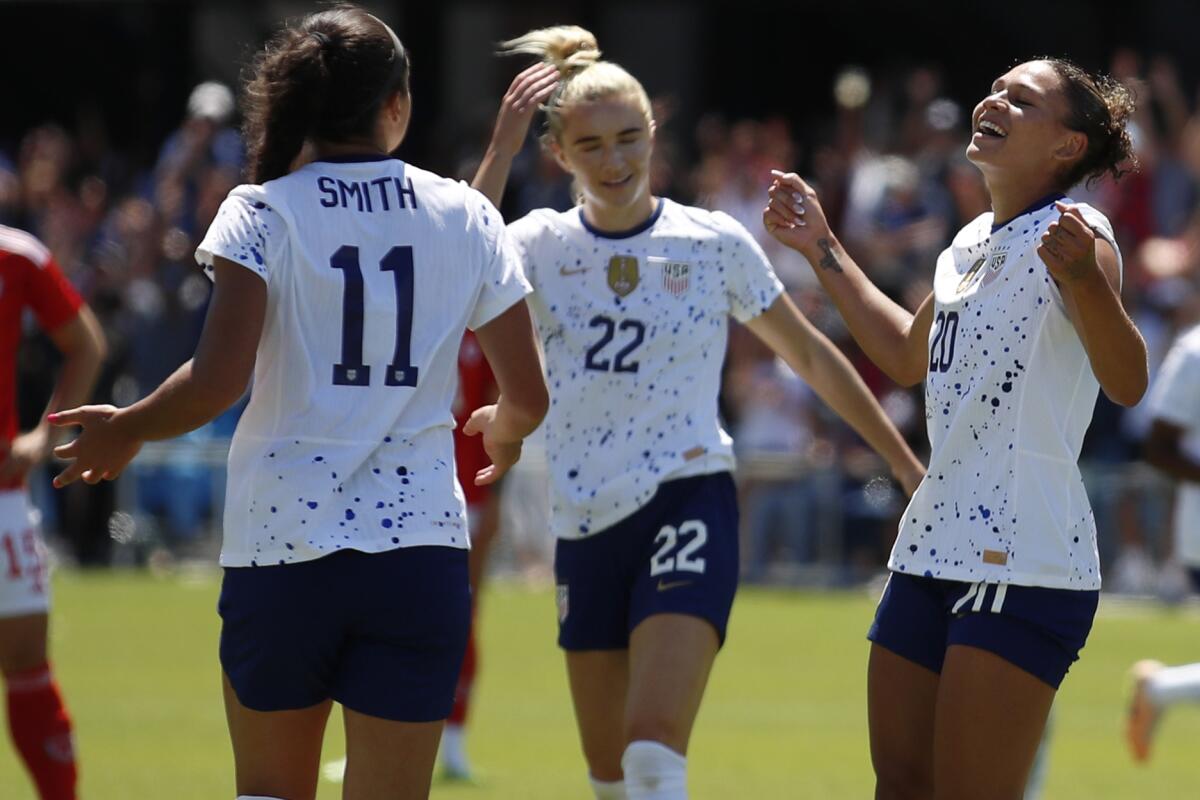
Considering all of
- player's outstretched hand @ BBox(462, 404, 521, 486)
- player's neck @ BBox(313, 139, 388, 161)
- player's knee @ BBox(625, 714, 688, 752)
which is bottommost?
player's knee @ BBox(625, 714, 688, 752)

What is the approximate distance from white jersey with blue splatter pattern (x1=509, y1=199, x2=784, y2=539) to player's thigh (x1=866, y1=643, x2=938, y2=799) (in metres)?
1.30

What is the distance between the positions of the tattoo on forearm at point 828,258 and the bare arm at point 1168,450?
3540 millimetres

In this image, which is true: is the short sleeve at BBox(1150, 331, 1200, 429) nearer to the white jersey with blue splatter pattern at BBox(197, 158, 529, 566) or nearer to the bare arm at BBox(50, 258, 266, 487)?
the white jersey with blue splatter pattern at BBox(197, 158, 529, 566)

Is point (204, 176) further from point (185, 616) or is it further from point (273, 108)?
point (273, 108)

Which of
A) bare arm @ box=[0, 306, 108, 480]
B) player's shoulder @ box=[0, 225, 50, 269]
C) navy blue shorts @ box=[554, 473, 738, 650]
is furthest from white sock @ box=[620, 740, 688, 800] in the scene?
player's shoulder @ box=[0, 225, 50, 269]

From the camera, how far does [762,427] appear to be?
679 inches

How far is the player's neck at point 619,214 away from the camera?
6.42 meters

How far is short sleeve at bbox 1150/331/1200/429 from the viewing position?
28.4 feet

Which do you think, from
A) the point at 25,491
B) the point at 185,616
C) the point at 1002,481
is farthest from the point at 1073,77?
the point at 185,616

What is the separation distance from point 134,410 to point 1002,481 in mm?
2058

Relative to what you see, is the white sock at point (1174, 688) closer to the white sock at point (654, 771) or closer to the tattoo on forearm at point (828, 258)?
the white sock at point (654, 771)

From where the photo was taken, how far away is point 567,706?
1146cm

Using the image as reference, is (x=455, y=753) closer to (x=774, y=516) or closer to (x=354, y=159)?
(x=354, y=159)

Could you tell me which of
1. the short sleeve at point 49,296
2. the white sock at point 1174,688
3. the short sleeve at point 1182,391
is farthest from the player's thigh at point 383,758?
the short sleeve at point 1182,391
